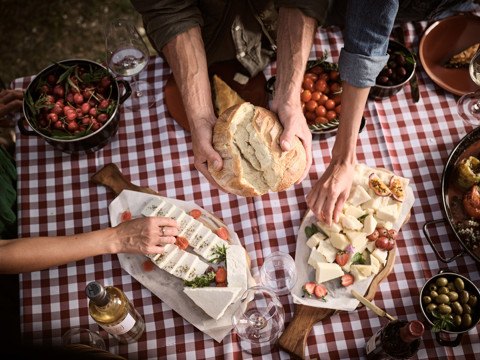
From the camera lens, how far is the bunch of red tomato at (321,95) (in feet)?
→ 7.47

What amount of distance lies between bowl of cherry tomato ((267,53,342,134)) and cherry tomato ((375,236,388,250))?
67cm

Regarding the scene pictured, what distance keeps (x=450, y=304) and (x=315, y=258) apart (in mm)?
688

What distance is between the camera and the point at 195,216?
2211 mm

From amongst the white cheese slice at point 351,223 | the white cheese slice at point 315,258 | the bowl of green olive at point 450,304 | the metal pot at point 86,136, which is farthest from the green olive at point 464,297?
the metal pot at point 86,136

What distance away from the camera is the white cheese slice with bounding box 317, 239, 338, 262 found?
81.2 inches

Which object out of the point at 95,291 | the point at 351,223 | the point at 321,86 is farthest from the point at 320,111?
the point at 95,291

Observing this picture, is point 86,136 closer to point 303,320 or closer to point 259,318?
point 259,318

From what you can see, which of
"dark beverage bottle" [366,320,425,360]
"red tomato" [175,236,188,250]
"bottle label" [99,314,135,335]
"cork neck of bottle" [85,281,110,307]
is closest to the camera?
"cork neck of bottle" [85,281,110,307]

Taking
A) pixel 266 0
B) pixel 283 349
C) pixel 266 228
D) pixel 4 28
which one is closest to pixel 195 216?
pixel 266 228

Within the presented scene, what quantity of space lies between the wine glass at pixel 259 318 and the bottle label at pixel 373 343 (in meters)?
0.45

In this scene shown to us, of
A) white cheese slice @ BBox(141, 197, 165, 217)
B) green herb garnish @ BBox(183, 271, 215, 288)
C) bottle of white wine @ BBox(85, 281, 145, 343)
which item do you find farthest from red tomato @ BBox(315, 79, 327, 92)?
bottle of white wine @ BBox(85, 281, 145, 343)

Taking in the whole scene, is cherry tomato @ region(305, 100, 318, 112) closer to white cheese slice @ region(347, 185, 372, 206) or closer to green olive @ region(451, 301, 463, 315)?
white cheese slice @ region(347, 185, 372, 206)

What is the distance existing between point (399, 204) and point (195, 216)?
1.15 m

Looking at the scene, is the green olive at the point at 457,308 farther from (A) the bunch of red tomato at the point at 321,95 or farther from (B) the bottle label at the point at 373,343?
(A) the bunch of red tomato at the point at 321,95
